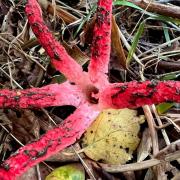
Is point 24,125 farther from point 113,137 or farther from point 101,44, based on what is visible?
point 101,44

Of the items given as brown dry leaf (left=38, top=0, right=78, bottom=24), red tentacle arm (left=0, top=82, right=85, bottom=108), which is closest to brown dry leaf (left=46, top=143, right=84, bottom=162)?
red tentacle arm (left=0, top=82, right=85, bottom=108)

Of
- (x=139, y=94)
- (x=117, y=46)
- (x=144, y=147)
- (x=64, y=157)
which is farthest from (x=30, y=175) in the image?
(x=117, y=46)

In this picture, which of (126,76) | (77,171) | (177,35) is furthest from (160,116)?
(177,35)

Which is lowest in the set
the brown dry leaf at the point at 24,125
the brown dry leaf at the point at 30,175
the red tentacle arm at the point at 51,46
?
the brown dry leaf at the point at 30,175

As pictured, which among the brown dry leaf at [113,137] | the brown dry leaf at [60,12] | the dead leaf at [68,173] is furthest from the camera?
the brown dry leaf at [60,12]

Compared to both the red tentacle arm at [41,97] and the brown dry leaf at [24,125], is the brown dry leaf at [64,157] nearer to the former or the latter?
the brown dry leaf at [24,125]

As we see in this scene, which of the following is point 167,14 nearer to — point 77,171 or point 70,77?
point 70,77

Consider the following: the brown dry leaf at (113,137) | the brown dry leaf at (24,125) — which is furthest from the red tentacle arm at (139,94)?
the brown dry leaf at (24,125)

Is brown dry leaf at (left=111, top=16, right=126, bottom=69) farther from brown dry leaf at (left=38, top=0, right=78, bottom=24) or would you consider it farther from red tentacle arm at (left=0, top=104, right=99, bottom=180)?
red tentacle arm at (left=0, top=104, right=99, bottom=180)

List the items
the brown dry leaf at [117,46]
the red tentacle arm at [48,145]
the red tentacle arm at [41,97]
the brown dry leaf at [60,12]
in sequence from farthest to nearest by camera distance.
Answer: the brown dry leaf at [60,12]
the brown dry leaf at [117,46]
the red tentacle arm at [41,97]
the red tentacle arm at [48,145]
